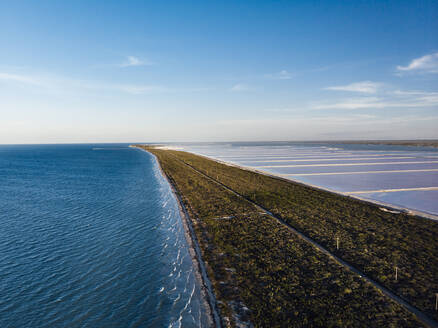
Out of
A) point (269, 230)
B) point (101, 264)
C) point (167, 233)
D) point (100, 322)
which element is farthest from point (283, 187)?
point (100, 322)

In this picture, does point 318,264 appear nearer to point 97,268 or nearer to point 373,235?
point 373,235

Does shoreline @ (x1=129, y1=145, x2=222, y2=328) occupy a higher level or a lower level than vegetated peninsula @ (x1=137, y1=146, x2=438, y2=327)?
lower

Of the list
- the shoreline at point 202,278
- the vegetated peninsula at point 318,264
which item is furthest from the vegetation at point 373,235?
the shoreline at point 202,278

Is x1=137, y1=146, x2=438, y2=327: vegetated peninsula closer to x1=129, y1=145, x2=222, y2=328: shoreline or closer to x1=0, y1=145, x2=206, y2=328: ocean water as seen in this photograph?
x1=129, y1=145, x2=222, y2=328: shoreline

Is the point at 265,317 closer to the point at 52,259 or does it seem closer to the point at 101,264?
the point at 101,264

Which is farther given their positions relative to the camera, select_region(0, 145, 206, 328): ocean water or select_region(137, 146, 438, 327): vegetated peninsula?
select_region(0, 145, 206, 328): ocean water

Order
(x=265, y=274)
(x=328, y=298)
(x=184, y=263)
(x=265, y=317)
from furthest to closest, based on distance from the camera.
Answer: (x=184, y=263)
(x=265, y=274)
(x=328, y=298)
(x=265, y=317)

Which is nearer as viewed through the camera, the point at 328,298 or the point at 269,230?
the point at 328,298

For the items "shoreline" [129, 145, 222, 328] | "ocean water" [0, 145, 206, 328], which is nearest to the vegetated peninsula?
"shoreline" [129, 145, 222, 328]
